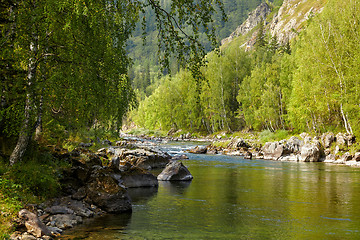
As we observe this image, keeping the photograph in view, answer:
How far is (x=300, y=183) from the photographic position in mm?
20000

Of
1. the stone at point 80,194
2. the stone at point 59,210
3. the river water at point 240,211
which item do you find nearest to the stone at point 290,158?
the river water at point 240,211

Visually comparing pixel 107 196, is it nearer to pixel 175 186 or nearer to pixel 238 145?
pixel 175 186

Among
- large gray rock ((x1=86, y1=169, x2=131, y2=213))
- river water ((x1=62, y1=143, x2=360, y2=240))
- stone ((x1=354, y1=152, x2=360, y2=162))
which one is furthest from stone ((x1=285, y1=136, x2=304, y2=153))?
large gray rock ((x1=86, y1=169, x2=131, y2=213))

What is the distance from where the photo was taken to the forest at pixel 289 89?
35.4 m

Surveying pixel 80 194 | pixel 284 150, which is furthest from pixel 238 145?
pixel 80 194

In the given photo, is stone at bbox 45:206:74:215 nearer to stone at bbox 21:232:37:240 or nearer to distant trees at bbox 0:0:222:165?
stone at bbox 21:232:37:240

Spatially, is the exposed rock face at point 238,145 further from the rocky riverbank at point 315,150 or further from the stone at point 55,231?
the stone at point 55,231

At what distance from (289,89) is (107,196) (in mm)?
46995

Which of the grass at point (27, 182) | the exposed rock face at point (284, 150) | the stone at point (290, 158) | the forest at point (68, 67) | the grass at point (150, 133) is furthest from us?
the grass at point (150, 133)

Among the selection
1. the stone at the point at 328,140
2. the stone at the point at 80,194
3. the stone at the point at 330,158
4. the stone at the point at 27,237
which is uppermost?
the stone at the point at 328,140

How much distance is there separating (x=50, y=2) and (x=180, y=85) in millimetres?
79447

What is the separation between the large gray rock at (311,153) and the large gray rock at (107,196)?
86.0 ft

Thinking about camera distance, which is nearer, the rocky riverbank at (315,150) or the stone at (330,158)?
the rocky riverbank at (315,150)

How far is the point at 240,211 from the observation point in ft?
43.6
